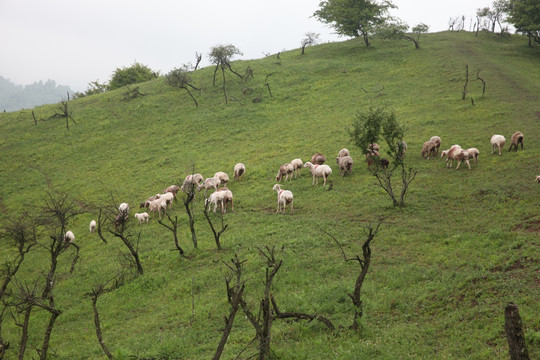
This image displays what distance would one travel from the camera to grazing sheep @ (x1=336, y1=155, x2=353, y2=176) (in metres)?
27.2

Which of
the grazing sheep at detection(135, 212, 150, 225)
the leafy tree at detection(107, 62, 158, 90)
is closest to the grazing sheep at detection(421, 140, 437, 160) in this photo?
the grazing sheep at detection(135, 212, 150, 225)

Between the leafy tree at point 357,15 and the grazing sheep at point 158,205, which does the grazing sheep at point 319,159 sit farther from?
the leafy tree at point 357,15

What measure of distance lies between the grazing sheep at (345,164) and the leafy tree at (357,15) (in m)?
42.3

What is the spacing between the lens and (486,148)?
2708cm

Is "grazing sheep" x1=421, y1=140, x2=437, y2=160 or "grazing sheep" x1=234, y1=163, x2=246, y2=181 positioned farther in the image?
"grazing sheep" x1=234, y1=163, x2=246, y2=181

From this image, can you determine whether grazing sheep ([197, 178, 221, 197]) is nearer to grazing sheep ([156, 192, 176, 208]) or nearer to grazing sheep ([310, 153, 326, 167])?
grazing sheep ([156, 192, 176, 208])

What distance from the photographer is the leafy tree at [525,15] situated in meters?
55.5

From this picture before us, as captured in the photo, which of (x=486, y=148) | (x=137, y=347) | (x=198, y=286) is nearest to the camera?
(x=137, y=347)

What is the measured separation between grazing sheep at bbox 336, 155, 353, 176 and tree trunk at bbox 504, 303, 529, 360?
67.4 feet

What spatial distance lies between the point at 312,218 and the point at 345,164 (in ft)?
24.5

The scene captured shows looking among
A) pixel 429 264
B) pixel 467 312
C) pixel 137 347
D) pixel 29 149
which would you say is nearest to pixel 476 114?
pixel 429 264

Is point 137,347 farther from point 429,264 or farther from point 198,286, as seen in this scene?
point 429,264

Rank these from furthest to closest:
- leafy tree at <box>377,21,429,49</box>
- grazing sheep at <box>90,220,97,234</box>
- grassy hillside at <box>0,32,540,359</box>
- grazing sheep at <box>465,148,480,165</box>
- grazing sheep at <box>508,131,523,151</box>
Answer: leafy tree at <box>377,21,429,49</box> → grazing sheep at <box>90,220,97,234</box> → grazing sheep at <box>508,131,523,151</box> → grazing sheep at <box>465,148,480,165</box> → grassy hillside at <box>0,32,540,359</box>

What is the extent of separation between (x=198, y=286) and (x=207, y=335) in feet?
12.6
